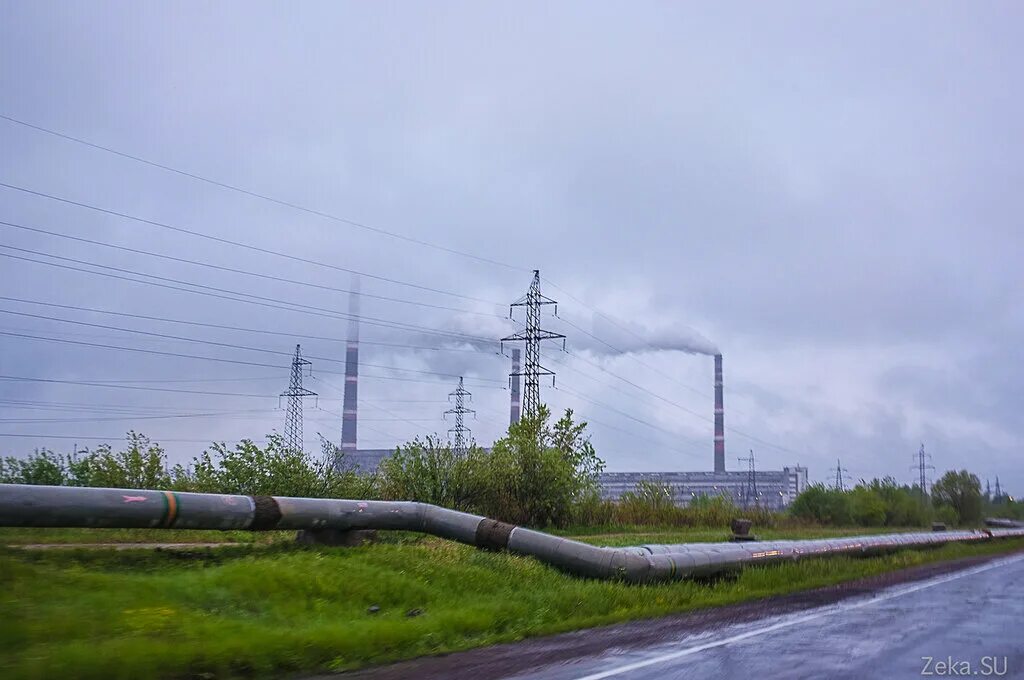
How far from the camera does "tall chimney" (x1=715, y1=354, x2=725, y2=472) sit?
459ft

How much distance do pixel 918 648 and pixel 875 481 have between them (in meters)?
89.7

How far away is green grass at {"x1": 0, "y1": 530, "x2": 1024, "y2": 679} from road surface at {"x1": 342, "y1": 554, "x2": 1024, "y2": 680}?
98cm

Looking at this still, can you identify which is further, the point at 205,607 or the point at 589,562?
the point at 589,562

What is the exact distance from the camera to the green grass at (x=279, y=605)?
30.8 ft

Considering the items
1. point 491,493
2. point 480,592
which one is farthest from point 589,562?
point 491,493

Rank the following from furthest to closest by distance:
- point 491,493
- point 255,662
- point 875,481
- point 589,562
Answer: point 875,481, point 491,493, point 589,562, point 255,662

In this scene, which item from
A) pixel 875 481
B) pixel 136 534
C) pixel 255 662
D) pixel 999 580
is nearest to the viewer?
pixel 255 662

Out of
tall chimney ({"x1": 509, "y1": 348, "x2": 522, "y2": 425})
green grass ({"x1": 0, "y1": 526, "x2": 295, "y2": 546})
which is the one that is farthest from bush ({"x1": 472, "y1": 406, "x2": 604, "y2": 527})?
tall chimney ({"x1": 509, "y1": 348, "x2": 522, "y2": 425})

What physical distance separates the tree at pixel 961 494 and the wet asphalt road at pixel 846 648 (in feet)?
318

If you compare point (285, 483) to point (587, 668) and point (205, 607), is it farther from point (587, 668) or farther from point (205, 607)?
point (587, 668)

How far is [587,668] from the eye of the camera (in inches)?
399

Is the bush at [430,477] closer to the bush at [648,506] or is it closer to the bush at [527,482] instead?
the bush at [527,482]

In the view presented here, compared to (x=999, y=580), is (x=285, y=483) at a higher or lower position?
higher

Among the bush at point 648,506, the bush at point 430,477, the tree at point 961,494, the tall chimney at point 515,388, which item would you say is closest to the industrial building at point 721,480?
the tree at point 961,494
